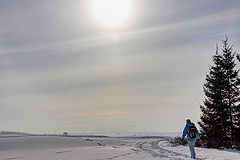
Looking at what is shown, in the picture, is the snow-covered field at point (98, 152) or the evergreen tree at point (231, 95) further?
the evergreen tree at point (231, 95)

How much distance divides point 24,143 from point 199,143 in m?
18.5

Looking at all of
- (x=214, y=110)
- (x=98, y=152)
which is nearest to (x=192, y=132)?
(x=98, y=152)

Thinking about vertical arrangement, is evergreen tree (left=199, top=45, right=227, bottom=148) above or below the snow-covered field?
above

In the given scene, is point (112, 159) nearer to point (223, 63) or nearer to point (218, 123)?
point (218, 123)

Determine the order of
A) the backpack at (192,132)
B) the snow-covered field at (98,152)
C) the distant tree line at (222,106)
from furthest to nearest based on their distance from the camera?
the distant tree line at (222,106) → the backpack at (192,132) → the snow-covered field at (98,152)

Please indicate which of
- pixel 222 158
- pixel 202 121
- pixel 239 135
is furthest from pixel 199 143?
pixel 222 158

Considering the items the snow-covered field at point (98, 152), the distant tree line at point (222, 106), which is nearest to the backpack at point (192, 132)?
the snow-covered field at point (98, 152)

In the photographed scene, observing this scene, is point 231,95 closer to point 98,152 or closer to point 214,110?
point 214,110

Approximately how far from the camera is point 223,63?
1153 inches

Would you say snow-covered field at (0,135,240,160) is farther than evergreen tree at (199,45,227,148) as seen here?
No

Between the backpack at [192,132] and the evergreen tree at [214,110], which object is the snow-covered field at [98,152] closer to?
the backpack at [192,132]

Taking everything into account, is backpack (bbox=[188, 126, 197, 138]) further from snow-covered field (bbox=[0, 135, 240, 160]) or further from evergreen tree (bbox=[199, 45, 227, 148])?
evergreen tree (bbox=[199, 45, 227, 148])

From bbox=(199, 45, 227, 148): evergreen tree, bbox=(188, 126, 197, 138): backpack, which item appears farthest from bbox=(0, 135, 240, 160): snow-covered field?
bbox=(199, 45, 227, 148): evergreen tree

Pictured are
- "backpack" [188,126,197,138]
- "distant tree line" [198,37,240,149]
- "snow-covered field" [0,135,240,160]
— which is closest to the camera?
"snow-covered field" [0,135,240,160]
